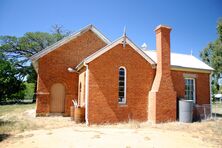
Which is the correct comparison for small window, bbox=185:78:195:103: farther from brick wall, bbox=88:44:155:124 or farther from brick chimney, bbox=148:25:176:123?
brick wall, bbox=88:44:155:124

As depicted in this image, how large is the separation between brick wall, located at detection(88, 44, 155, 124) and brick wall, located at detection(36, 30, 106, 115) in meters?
5.23

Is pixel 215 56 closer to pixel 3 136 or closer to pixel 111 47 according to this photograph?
pixel 111 47

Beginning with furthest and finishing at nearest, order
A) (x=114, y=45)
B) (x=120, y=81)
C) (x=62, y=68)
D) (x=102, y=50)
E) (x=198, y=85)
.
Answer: (x=62, y=68) < (x=198, y=85) < (x=120, y=81) < (x=114, y=45) < (x=102, y=50)

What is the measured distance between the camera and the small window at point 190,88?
15883 mm

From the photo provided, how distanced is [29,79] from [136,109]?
3253 cm

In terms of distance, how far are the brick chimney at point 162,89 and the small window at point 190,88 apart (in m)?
2.58

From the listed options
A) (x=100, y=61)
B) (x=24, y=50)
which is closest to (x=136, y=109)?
(x=100, y=61)


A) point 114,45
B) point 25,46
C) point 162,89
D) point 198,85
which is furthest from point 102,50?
point 25,46

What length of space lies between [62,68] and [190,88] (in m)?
10.3

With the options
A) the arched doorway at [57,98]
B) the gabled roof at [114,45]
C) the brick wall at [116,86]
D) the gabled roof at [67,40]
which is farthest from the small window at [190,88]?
the arched doorway at [57,98]

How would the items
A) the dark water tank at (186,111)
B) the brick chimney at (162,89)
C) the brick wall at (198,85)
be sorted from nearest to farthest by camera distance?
the brick chimney at (162,89)
the dark water tank at (186,111)
the brick wall at (198,85)

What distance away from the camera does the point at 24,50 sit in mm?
39188

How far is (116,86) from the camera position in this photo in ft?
42.8

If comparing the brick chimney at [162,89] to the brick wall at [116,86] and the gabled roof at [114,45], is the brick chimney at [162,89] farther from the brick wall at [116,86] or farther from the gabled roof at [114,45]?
the gabled roof at [114,45]
